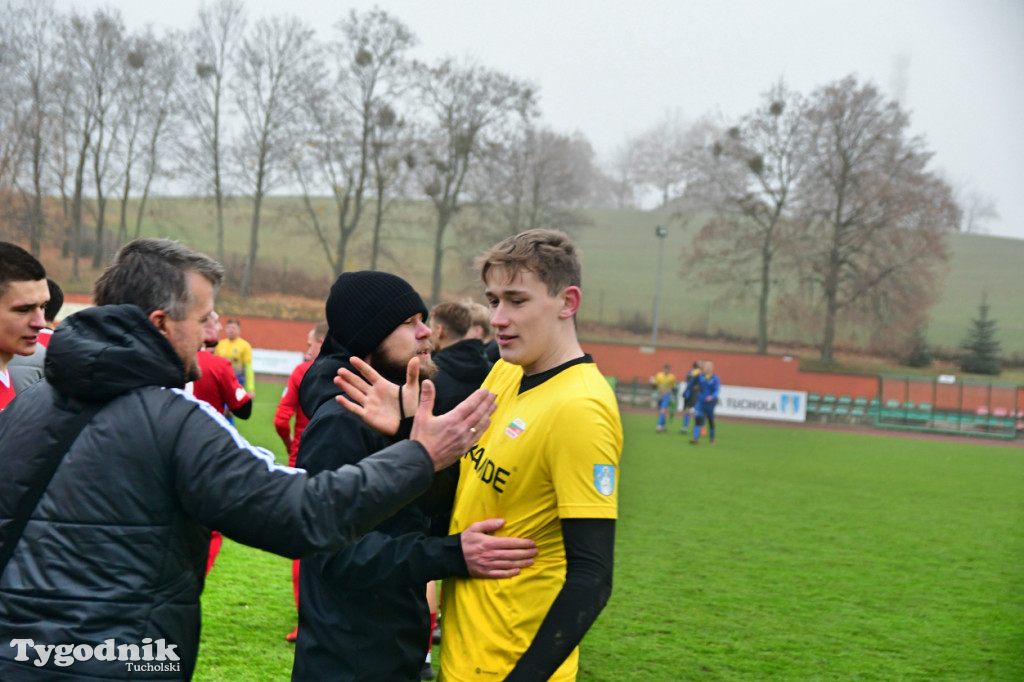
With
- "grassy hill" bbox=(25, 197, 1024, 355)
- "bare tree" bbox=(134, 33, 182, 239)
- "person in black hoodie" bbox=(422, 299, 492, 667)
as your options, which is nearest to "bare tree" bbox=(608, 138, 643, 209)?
"grassy hill" bbox=(25, 197, 1024, 355)

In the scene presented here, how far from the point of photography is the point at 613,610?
22.1 feet

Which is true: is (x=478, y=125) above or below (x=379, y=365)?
above

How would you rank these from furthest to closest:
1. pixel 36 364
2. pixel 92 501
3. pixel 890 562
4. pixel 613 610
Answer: pixel 890 562
pixel 613 610
pixel 36 364
pixel 92 501

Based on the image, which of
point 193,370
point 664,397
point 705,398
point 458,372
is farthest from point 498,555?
point 664,397

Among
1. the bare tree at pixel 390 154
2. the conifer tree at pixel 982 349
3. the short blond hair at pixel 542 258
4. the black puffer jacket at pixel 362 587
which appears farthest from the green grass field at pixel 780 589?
the conifer tree at pixel 982 349

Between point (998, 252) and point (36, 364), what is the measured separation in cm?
8046

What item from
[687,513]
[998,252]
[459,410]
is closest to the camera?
[459,410]

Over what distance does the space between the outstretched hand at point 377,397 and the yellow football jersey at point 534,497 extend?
0.35 metres

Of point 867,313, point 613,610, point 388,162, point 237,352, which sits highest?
point 388,162

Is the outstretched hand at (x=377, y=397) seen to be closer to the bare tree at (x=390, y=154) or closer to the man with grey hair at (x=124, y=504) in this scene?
the man with grey hair at (x=124, y=504)

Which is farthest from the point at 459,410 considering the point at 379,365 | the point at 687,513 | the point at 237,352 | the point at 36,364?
the point at 237,352

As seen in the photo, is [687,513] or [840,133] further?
[840,133]

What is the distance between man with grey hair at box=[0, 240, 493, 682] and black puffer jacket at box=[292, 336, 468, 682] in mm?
419

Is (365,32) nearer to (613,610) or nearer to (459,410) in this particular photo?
(613,610)
